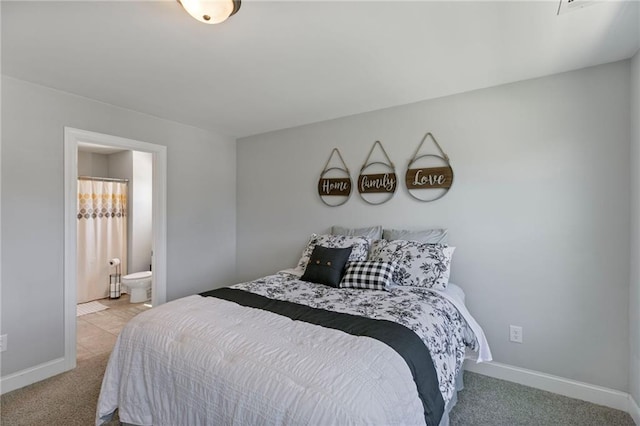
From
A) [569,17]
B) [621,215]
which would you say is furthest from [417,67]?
[621,215]

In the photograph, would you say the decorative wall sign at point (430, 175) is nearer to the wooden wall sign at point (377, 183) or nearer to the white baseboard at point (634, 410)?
the wooden wall sign at point (377, 183)

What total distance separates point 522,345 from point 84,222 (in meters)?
5.57

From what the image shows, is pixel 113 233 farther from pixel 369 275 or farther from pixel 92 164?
pixel 369 275

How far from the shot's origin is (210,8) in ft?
4.63

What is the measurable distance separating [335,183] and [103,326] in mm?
3195

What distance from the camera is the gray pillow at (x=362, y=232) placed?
2.96 meters

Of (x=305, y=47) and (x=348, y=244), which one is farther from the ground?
(x=305, y=47)

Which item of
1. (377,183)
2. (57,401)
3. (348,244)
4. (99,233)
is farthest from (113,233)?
(377,183)

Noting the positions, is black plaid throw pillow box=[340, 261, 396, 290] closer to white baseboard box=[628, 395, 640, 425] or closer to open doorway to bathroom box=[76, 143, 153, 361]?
white baseboard box=[628, 395, 640, 425]

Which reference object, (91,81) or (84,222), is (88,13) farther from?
(84,222)

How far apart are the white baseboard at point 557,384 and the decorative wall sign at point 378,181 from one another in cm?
165

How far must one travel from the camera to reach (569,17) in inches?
64.5

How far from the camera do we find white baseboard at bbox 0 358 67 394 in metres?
2.29

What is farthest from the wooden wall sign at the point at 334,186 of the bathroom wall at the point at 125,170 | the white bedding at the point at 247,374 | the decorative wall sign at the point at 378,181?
the bathroom wall at the point at 125,170
